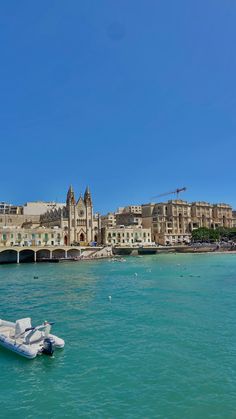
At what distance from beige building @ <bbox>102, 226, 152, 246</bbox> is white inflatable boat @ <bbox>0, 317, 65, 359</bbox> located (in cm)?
12837

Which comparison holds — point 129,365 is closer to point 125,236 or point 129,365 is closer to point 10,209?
point 125,236

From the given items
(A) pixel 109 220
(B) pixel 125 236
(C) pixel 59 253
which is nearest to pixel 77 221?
(B) pixel 125 236

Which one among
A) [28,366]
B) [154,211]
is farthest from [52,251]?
[28,366]

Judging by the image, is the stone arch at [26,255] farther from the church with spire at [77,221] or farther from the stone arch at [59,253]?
the church with spire at [77,221]

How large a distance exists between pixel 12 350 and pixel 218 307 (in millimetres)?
17656

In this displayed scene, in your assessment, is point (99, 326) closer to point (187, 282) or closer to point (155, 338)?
point (155, 338)

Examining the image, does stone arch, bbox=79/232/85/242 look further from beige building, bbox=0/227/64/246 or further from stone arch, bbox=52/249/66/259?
stone arch, bbox=52/249/66/259

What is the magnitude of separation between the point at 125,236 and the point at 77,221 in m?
23.0

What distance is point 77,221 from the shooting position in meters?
143

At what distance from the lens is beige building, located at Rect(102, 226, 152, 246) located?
5979 inches

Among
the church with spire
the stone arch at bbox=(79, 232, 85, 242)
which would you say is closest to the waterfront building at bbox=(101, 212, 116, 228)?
the church with spire

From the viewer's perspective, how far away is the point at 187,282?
50156mm

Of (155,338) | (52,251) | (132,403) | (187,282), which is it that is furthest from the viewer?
(52,251)

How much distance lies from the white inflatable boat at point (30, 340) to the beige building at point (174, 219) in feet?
500
